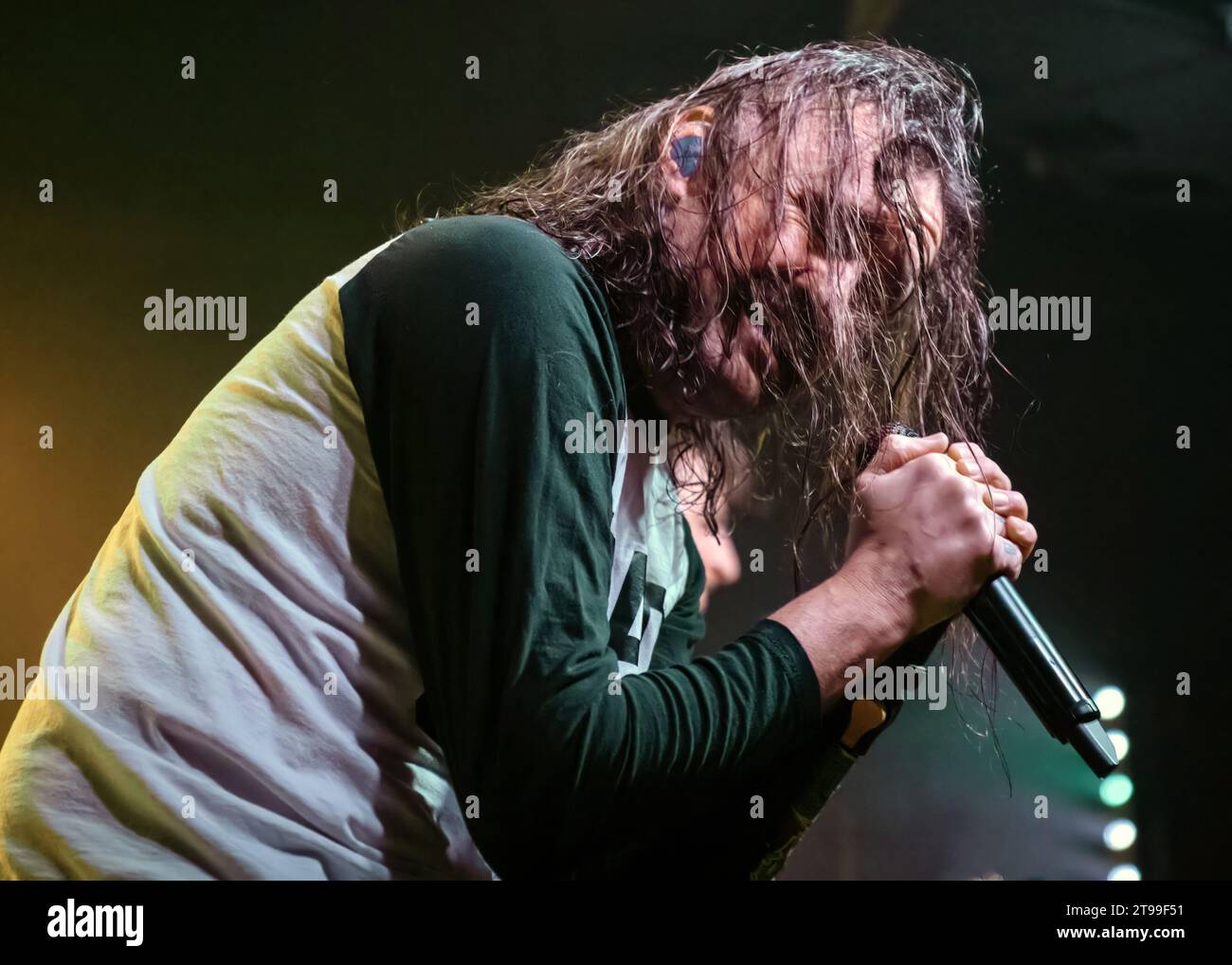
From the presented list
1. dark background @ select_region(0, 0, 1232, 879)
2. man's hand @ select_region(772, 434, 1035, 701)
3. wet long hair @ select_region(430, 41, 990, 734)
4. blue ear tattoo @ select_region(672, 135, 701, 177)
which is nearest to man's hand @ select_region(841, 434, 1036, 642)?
man's hand @ select_region(772, 434, 1035, 701)

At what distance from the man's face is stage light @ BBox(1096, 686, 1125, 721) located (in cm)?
97

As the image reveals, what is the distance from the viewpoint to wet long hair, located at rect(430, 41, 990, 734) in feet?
3.26

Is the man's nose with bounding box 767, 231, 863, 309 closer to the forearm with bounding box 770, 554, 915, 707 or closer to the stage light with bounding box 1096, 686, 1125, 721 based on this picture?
the forearm with bounding box 770, 554, 915, 707

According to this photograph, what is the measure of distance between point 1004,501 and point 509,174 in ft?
2.71

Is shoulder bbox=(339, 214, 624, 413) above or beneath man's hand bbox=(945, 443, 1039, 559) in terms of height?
above

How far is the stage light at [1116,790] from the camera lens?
5.65ft

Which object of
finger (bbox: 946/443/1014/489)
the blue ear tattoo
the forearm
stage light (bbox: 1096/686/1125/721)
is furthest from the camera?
stage light (bbox: 1096/686/1125/721)

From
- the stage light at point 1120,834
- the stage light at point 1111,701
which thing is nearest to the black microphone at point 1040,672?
the stage light at point 1111,701

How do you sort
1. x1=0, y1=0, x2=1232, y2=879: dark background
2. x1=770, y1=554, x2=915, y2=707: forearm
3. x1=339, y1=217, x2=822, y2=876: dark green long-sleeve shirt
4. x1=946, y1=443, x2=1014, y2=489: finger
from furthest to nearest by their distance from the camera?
x1=0, y1=0, x2=1232, y2=879: dark background → x1=946, y1=443, x2=1014, y2=489: finger → x1=770, y1=554, x2=915, y2=707: forearm → x1=339, y1=217, x2=822, y2=876: dark green long-sleeve shirt

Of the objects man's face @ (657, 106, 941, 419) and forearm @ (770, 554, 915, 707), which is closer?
forearm @ (770, 554, 915, 707)

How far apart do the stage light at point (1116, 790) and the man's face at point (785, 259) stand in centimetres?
109

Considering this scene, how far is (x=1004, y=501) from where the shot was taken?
949 mm

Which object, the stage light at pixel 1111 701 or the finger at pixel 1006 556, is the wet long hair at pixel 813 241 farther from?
the stage light at pixel 1111 701
